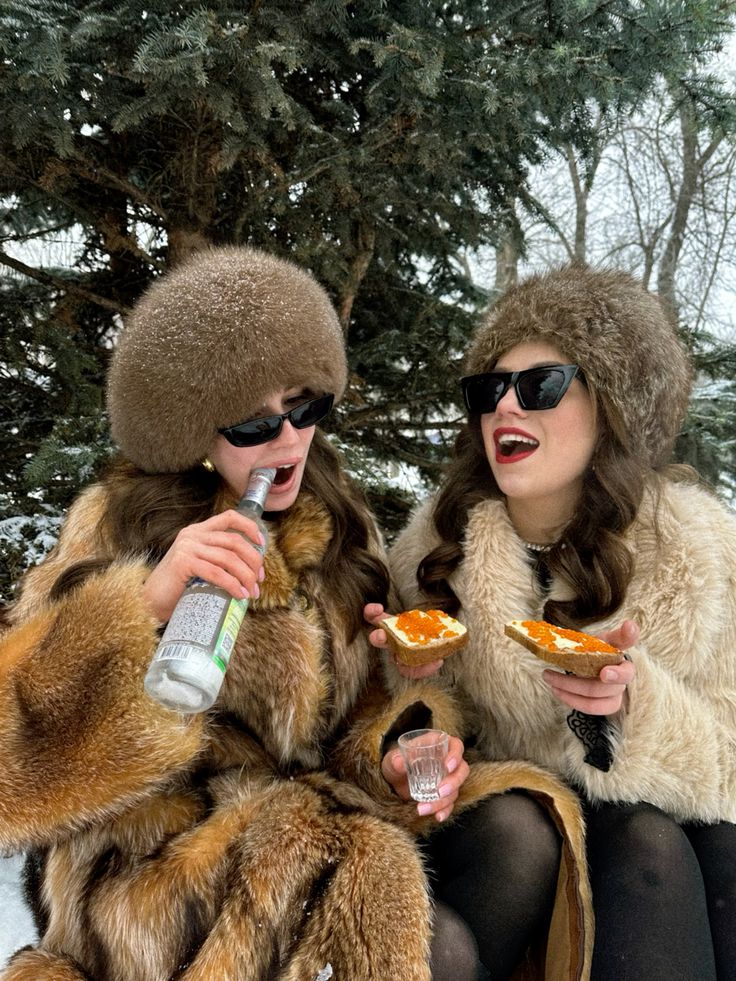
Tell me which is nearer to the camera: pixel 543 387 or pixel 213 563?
pixel 213 563

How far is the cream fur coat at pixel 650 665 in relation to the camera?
1.57m

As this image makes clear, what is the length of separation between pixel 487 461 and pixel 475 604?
48 cm

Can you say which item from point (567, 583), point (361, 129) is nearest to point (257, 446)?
point (567, 583)

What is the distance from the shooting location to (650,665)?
1.60m

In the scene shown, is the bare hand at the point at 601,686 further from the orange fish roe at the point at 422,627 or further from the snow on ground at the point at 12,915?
the snow on ground at the point at 12,915

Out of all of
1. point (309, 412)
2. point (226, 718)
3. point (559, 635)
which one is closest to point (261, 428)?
point (309, 412)

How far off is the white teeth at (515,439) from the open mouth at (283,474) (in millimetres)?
556

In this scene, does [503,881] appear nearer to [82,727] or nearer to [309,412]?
[82,727]

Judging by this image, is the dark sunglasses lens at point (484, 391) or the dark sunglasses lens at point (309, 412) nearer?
the dark sunglasses lens at point (309, 412)

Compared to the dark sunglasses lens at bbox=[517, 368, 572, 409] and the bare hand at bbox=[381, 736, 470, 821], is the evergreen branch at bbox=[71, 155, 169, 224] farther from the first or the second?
the bare hand at bbox=[381, 736, 470, 821]

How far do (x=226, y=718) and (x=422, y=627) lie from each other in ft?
1.74

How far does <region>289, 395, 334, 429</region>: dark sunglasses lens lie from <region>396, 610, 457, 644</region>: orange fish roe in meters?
0.53

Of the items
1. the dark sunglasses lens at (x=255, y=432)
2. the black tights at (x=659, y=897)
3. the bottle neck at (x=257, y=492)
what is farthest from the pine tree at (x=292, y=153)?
the black tights at (x=659, y=897)

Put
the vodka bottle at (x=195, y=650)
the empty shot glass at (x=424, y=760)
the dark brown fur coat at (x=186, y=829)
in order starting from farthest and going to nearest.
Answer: the empty shot glass at (x=424, y=760)
the dark brown fur coat at (x=186, y=829)
the vodka bottle at (x=195, y=650)
